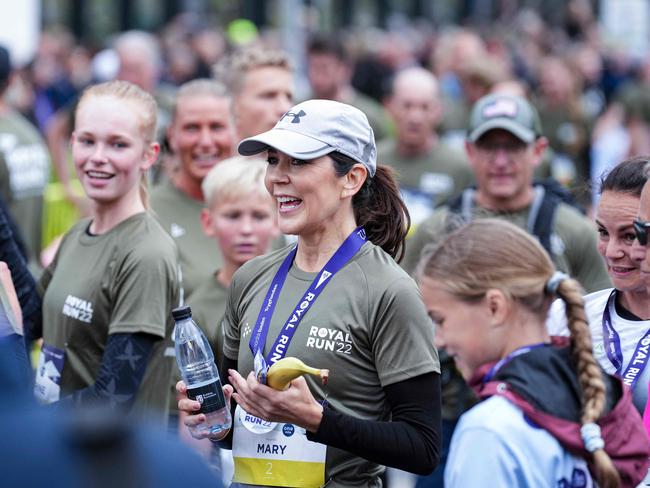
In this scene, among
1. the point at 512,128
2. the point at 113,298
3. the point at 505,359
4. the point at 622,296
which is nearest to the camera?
the point at 505,359

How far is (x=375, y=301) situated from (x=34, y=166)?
216 inches

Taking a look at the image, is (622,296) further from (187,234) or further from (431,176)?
(431,176)

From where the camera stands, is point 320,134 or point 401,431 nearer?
point 401,431

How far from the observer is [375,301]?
3.32 metres

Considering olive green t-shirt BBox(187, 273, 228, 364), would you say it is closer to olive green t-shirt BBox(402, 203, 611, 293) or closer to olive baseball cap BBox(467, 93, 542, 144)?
olive green t-shirt BBox(402, 203, 611, 293)

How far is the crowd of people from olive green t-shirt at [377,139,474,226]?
1.75 metres

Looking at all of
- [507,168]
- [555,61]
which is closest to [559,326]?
[507,168]

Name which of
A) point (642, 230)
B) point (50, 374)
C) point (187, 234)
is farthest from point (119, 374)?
point (642, 230)

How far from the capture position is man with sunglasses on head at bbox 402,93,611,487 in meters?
5.43

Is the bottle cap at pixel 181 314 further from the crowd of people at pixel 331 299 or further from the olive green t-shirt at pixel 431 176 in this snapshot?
the olive green t-shirt at pixel 431 176

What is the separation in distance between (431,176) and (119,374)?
4388 mm

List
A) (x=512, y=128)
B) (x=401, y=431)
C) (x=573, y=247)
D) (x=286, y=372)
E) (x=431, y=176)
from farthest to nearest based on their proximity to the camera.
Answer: (x=431, y=176) → (x=512, y=128) → (x=573, y=247) → (x=401, y=431) → (x=286, y=372)

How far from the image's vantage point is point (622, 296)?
3939 mm

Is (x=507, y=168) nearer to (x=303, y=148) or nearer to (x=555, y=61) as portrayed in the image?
(x=303, y=148)
